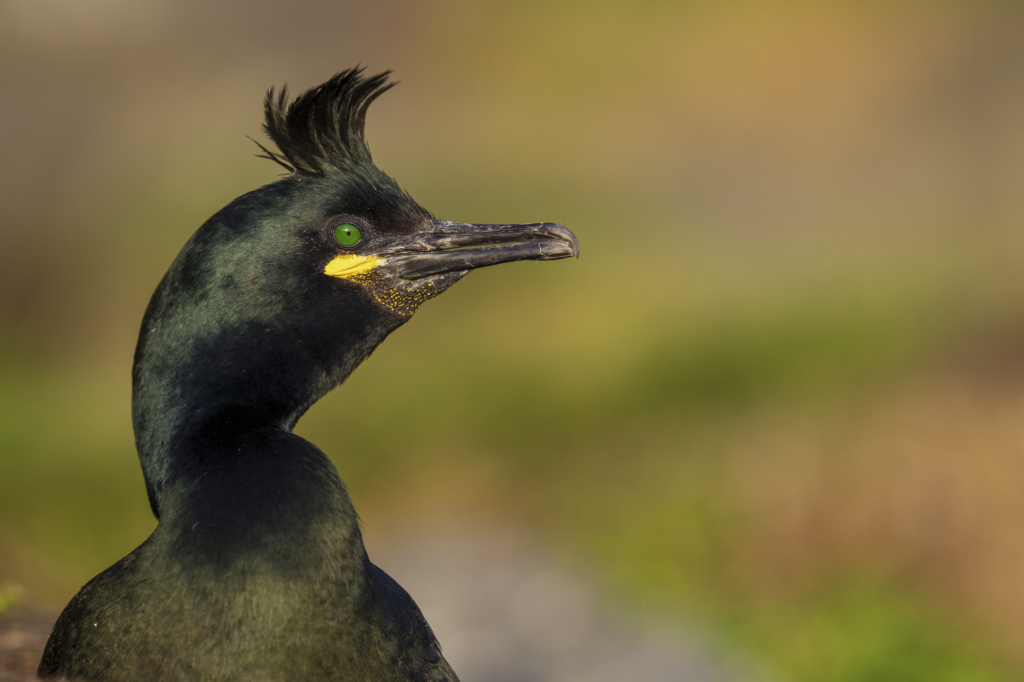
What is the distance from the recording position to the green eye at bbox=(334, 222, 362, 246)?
3109 millimetres

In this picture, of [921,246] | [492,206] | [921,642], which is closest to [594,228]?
[492,206]

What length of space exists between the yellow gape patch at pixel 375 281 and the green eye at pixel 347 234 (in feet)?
0.13

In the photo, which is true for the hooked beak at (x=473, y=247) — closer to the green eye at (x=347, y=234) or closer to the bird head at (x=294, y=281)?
the bird head at (x=294, y=281)

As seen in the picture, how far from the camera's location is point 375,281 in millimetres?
3170

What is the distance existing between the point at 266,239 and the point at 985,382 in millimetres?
7327

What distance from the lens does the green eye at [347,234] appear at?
10.2ft

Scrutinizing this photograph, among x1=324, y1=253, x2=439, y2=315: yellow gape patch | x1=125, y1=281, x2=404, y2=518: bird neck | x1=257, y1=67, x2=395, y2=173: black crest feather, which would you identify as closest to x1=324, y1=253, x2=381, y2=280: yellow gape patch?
x1=324, y1=253, x2=439, y2=315: yellow gape patch

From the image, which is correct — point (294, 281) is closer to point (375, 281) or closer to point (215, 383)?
point (375, 281)

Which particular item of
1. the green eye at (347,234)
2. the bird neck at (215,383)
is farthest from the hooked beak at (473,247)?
the bird neck at (215,383)

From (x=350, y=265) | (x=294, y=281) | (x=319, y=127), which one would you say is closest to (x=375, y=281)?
(x=350, y=265)

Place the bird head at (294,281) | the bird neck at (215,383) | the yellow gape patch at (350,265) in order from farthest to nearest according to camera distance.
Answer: the yellow gape patch at (350,265), the bird head at (294,281), the bird neck at (215,383)

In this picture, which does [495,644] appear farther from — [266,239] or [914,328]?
[914,328]

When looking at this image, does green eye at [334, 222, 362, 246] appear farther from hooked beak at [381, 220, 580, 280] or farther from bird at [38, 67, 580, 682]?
hooked beak at [381, 220, 580, 280]

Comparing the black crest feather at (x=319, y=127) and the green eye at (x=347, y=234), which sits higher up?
the black crest feather at (x=319, y=127)
